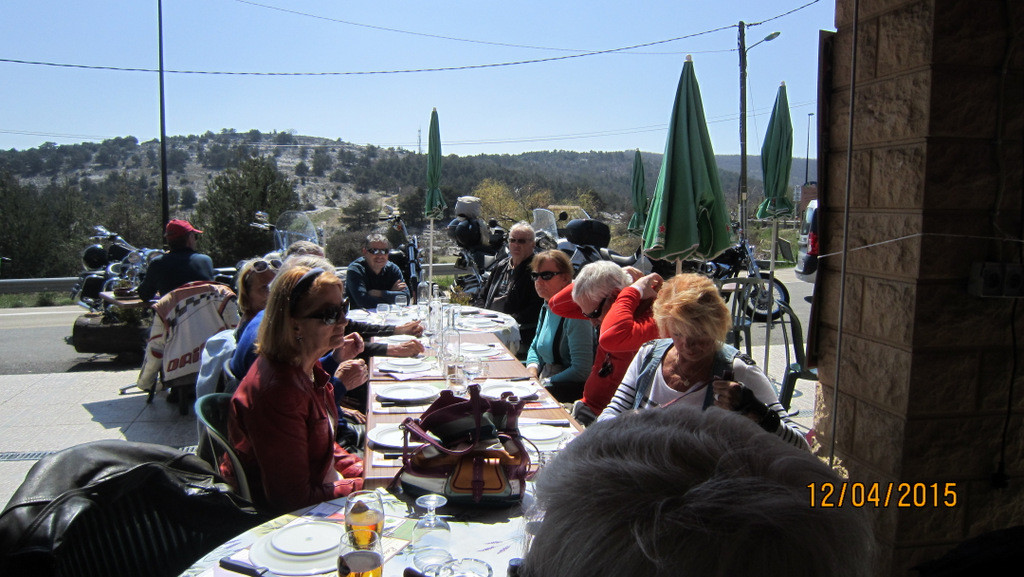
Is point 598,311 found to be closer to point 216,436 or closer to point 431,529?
point 216,436

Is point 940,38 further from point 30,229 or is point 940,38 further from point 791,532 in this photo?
point 30,229

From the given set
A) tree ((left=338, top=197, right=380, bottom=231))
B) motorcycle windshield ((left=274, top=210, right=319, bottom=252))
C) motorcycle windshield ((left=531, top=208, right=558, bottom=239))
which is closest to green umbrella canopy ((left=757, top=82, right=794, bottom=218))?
motorcycle windshield ((left=531, top=208, right=558, bottom=239))

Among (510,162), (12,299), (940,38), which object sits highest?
(510,162)

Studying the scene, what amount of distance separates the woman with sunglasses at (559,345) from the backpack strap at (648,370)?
1.13 meters

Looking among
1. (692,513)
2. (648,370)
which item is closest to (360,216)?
(648,370)

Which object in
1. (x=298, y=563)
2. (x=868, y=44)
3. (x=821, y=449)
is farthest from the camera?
(x=821, y=449)

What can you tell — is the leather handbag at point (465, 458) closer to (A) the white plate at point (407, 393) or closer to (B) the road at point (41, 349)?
(A) the white plate at point (407, 393)


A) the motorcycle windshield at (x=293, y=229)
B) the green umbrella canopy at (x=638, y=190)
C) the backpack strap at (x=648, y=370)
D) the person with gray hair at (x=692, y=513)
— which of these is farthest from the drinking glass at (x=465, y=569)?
the green umbrella canopy at (x=638, y=190)

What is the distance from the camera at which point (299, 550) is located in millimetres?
1502

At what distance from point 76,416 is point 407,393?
3.65 meters

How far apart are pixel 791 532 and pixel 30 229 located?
30588mm

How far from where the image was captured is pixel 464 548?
5.15 ft

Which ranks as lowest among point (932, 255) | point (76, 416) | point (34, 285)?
point (76, 416)

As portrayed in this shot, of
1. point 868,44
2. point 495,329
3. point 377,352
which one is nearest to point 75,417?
point 377,352
